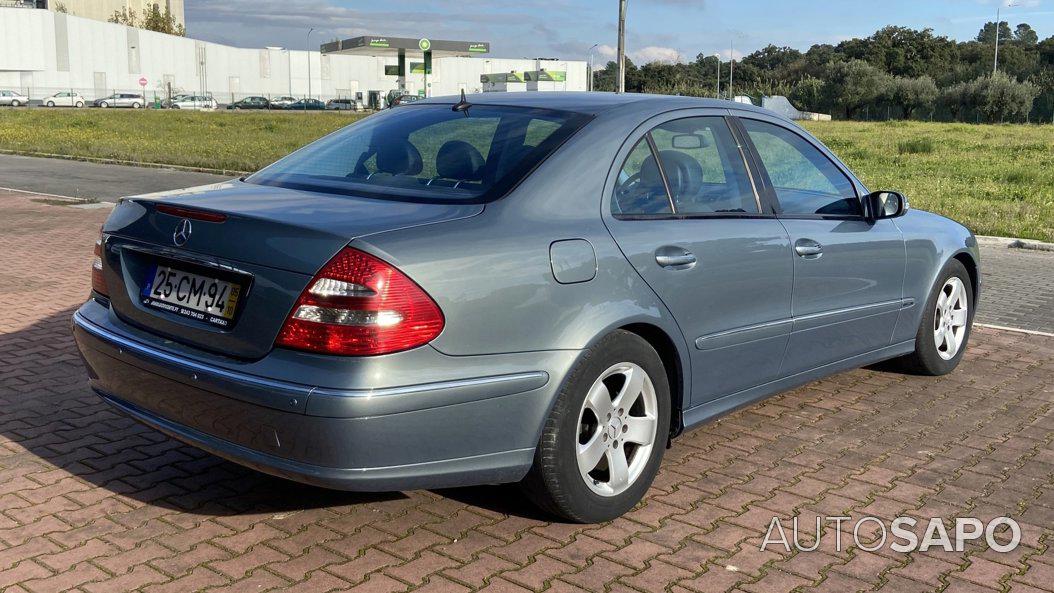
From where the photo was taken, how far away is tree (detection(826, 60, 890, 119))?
79.8 meters

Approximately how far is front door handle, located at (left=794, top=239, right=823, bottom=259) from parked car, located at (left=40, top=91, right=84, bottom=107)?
3292 inches

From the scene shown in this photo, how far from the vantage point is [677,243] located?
4.10 meters

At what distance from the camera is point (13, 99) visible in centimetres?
7700

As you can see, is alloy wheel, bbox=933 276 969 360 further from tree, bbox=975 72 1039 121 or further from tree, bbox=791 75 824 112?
tree, bbox=791 75 824 112

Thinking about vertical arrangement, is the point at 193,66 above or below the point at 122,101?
above

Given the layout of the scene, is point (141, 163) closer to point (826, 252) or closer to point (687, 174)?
point (826, 252)

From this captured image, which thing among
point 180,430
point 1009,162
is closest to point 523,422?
point 180,430

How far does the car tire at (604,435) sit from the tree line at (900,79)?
3898 cm

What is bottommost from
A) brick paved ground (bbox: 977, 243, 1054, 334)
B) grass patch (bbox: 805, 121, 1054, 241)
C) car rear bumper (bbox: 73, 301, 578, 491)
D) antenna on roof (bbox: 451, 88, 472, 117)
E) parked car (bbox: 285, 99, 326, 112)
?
→ brick paved ground (bbox: 977, 243, 1054, 334)

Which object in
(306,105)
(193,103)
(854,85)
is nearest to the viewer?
(854,85)

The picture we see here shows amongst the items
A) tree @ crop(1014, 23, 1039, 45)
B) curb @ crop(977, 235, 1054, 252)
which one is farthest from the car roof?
tree @ crop(1014, 23, 1039, 45)

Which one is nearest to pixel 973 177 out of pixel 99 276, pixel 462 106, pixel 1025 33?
pixel 462 106

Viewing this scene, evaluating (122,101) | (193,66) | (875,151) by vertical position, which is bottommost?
(875,151)

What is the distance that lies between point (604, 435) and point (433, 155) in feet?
4.17
